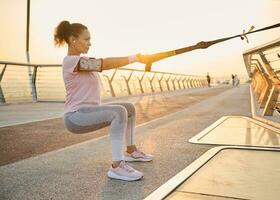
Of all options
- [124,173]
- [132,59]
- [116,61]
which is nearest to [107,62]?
[116,61]

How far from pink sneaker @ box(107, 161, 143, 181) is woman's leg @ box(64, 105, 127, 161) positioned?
100 mm

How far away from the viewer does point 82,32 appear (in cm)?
280

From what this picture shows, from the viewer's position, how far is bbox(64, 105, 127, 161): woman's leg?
2750mm

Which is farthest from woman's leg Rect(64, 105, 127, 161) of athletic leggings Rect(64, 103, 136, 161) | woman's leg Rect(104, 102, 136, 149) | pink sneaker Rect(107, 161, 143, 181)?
woman's leg Rect(104, 102, 136, 149)

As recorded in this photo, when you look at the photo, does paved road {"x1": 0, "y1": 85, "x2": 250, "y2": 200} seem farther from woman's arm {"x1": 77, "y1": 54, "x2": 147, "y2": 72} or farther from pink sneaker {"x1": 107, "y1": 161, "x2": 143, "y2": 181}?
woman's arm {"x1": 77, "y1": 54, "x2": 147, "y2": 72}

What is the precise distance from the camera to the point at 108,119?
9.09 feet

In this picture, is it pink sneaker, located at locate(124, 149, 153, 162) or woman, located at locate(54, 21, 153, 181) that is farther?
pink sneaker, located at locate(124, 149, 153, 162)

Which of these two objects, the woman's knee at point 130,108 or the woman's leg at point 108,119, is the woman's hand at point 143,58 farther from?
the woman's knee at point 130,108

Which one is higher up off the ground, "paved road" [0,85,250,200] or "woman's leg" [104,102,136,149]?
"woman's leg" [104,102,136,149]

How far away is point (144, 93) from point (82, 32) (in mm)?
15207

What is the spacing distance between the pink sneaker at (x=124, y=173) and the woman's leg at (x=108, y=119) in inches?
3.9

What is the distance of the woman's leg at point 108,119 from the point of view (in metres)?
2.75

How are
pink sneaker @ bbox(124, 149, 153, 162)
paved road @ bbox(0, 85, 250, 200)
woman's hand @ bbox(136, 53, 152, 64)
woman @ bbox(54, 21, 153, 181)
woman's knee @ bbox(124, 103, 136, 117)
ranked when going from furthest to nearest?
pink sneaker @ bbox(124, 149, 153, 162) → woman's knee @ bbox(124, 103, 136, 117) → woman @ bbox(54, 21, 153, 181) → woman's hand @ bbox(136, 53, 152, 64) → paved road @ bbox(0, 85, 250, 200)

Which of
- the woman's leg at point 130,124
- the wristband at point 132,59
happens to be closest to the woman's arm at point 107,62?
the wristband at point 132,59
